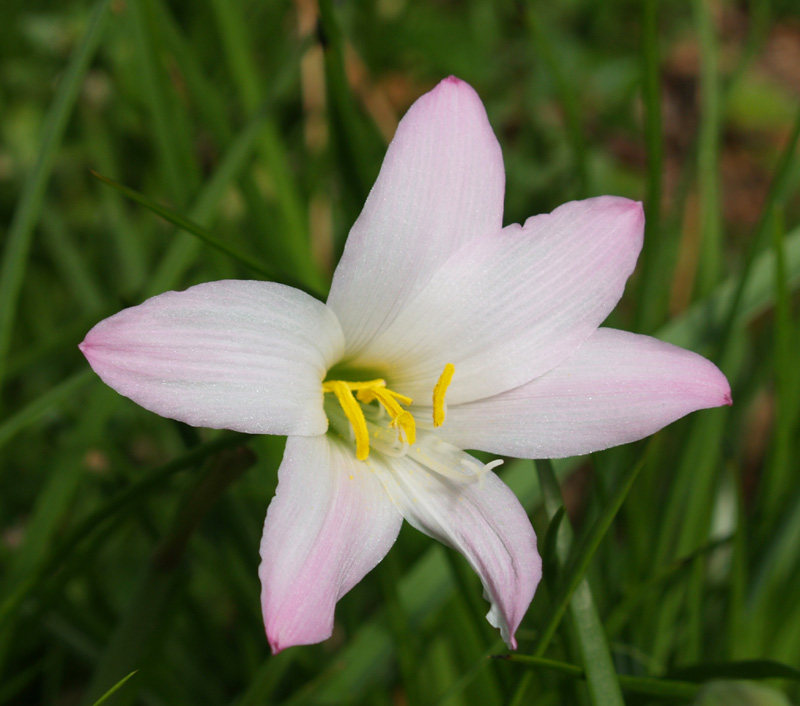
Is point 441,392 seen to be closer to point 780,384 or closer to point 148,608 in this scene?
point 148,608

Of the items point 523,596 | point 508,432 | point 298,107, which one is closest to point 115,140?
point 298,107

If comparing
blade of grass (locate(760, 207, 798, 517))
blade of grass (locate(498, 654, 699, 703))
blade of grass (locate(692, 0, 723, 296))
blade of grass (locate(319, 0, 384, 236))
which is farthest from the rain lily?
blade of grass (locate(692, 0, 723, 296))

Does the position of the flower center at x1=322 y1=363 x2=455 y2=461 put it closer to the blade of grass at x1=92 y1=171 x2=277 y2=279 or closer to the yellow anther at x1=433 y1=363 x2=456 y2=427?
the yellow anther at x1=433 y1=363 x2=456 y2=427

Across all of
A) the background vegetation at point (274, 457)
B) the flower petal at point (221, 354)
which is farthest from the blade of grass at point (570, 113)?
the flower petal at point (221, 354)

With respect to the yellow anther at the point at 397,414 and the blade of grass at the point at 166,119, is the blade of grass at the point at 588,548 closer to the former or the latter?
the yellow anther at the point at 397,414

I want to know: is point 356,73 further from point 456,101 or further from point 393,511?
point 393,511

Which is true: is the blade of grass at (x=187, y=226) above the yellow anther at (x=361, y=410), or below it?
above

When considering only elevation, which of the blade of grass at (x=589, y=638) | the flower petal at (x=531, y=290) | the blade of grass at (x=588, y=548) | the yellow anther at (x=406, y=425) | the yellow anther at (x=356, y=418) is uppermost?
the flower petal at (x=531, y=290)
